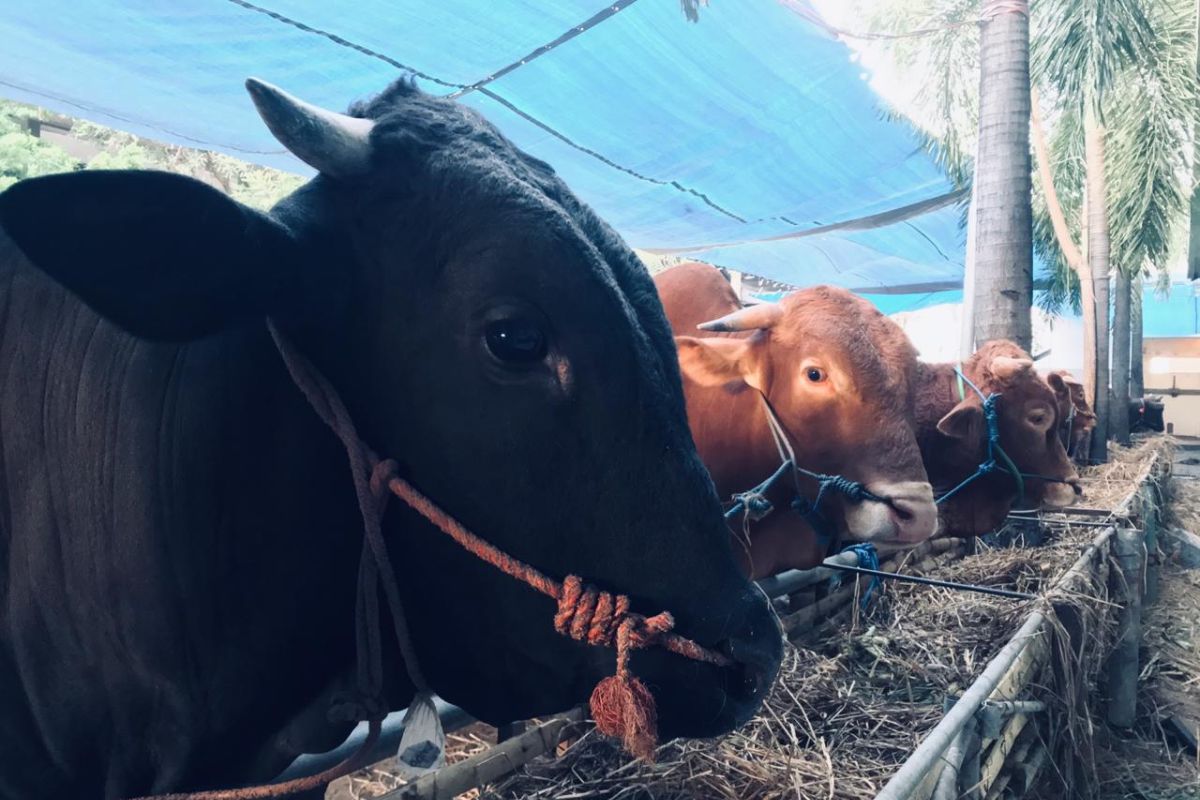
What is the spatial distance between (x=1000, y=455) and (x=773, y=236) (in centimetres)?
747

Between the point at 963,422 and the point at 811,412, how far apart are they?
1.48 m

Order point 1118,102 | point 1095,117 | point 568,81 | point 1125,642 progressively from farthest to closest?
point 1118,102 → point 1095,117 → point 568,81 → point 1125,642

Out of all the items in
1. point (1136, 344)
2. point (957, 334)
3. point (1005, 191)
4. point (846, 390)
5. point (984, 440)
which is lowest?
point (984, 440)

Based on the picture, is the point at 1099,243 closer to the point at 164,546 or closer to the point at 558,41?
the point at 558,41

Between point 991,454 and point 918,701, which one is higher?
point 991,454

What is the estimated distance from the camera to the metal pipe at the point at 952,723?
184 cm

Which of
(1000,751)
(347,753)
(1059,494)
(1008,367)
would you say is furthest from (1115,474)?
(347,753)

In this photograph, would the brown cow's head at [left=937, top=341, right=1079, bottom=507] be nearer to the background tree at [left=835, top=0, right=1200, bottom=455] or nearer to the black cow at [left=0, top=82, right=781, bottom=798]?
the black cow at [left=0, top=82, right=781, bottom=798]

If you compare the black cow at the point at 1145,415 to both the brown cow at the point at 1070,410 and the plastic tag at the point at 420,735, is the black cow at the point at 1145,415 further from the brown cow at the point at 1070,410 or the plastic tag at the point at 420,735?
the plastic tag at the point at 420,735

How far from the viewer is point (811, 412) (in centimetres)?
340

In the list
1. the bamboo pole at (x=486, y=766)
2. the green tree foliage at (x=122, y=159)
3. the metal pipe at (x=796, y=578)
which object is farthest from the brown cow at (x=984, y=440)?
the green tree foliage at (x=122, y=159)

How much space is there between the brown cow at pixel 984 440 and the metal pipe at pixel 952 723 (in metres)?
1.01

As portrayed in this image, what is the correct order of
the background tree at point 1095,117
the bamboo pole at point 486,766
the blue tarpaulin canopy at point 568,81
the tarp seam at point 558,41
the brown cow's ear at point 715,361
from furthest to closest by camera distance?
the background tree at point 1095,117 → the tarp seam at point 558,41 → the blue tarpaulin canopy at point 568,81 → the brown cow's ear at point 715,361 → the bamboo pole at point 486,766

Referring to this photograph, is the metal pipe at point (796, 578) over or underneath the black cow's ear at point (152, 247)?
underneath
